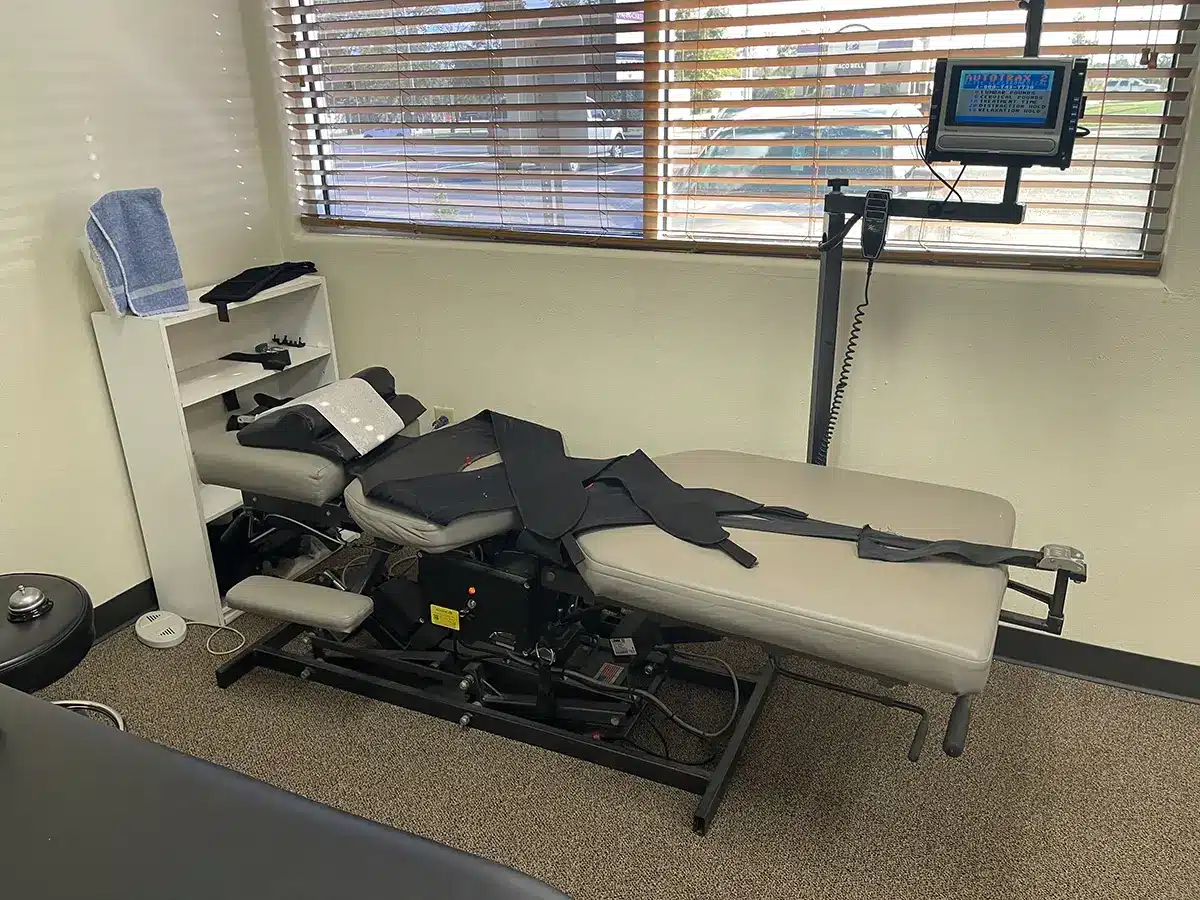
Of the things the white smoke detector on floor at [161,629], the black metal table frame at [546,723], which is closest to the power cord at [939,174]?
the black metal table frame at [546,723]

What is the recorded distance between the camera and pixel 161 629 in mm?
2395

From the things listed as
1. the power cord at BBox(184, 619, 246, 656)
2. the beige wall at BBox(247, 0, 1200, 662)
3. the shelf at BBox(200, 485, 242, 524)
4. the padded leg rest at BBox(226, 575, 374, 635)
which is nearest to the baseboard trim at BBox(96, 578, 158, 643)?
the power cord at BBox(184, 619, 246, 656)

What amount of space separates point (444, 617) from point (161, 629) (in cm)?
91

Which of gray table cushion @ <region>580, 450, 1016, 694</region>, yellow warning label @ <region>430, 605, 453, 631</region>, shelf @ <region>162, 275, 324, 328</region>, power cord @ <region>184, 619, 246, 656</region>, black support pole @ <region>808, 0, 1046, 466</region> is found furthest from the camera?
power cord @ <region>184, 619, 246, 656</region>

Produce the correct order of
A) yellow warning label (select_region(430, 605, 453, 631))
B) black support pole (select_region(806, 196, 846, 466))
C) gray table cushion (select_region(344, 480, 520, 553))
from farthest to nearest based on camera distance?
yellow warning label (select_region(430, 605, 453, 631)), black support pole (select_region(806, 196, 846, 466)), gray table cushion (select_region(344, 480, 520, 553))

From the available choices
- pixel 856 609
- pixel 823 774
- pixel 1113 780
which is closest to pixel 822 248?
pixel 856 609

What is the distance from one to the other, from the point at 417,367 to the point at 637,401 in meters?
0.72

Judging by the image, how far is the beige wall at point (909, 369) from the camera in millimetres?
1983

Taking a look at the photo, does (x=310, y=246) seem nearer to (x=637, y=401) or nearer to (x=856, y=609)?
(x=637, y=401)

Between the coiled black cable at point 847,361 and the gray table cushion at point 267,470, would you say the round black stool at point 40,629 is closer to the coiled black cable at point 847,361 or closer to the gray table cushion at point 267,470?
the gray table cushion at point 267,470

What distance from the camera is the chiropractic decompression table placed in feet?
4.59

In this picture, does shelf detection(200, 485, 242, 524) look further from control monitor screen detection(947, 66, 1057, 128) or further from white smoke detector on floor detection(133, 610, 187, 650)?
control monitor screen detection(947, 66, 1057, 128)

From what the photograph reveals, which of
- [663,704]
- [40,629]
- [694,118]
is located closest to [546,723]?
[663,704]

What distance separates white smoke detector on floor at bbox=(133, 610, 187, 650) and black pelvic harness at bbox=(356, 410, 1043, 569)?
809 millimetres
